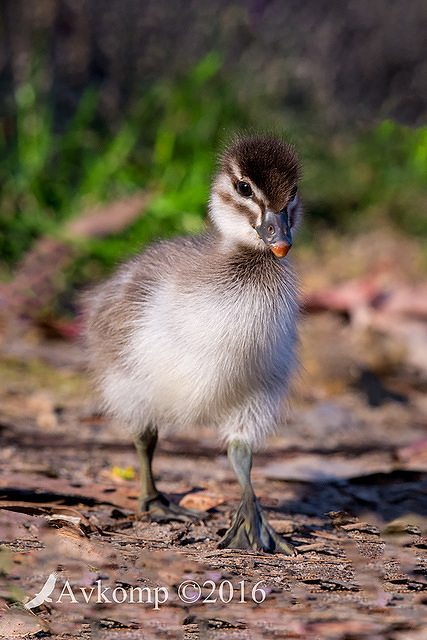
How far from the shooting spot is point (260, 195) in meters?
3.33

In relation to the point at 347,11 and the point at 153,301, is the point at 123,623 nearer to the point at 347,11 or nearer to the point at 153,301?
the point at 153,301

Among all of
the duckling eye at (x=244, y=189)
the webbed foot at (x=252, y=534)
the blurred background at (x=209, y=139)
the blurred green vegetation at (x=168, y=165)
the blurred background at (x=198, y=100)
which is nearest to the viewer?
the webbed foot at (x=252, y=534)

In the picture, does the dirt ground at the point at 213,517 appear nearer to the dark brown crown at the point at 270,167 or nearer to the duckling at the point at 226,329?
the duckling at the point at 226,329

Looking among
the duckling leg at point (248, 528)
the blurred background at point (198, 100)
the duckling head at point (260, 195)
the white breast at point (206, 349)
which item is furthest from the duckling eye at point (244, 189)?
the blurred background at point (198, 100)

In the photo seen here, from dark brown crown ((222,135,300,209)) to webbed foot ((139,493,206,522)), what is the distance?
4.51 ft

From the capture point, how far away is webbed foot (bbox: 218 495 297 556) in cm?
317

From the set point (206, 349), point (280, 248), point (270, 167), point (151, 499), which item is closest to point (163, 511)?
point (151, 499)

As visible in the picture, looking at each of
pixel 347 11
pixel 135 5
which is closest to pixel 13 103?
pixel 135 5

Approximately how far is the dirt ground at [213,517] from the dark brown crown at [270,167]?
139cm

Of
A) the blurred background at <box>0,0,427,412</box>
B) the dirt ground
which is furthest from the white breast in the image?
the blurred background at <box>0,0,427,412</box>

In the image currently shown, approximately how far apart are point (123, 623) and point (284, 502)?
1580 mm

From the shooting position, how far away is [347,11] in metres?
9.71

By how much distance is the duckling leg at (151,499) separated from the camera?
3.59 m

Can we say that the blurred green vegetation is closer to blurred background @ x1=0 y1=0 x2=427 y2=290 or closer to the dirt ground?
blurred background @ x1=0 y1=0 x2=427 y2=290
